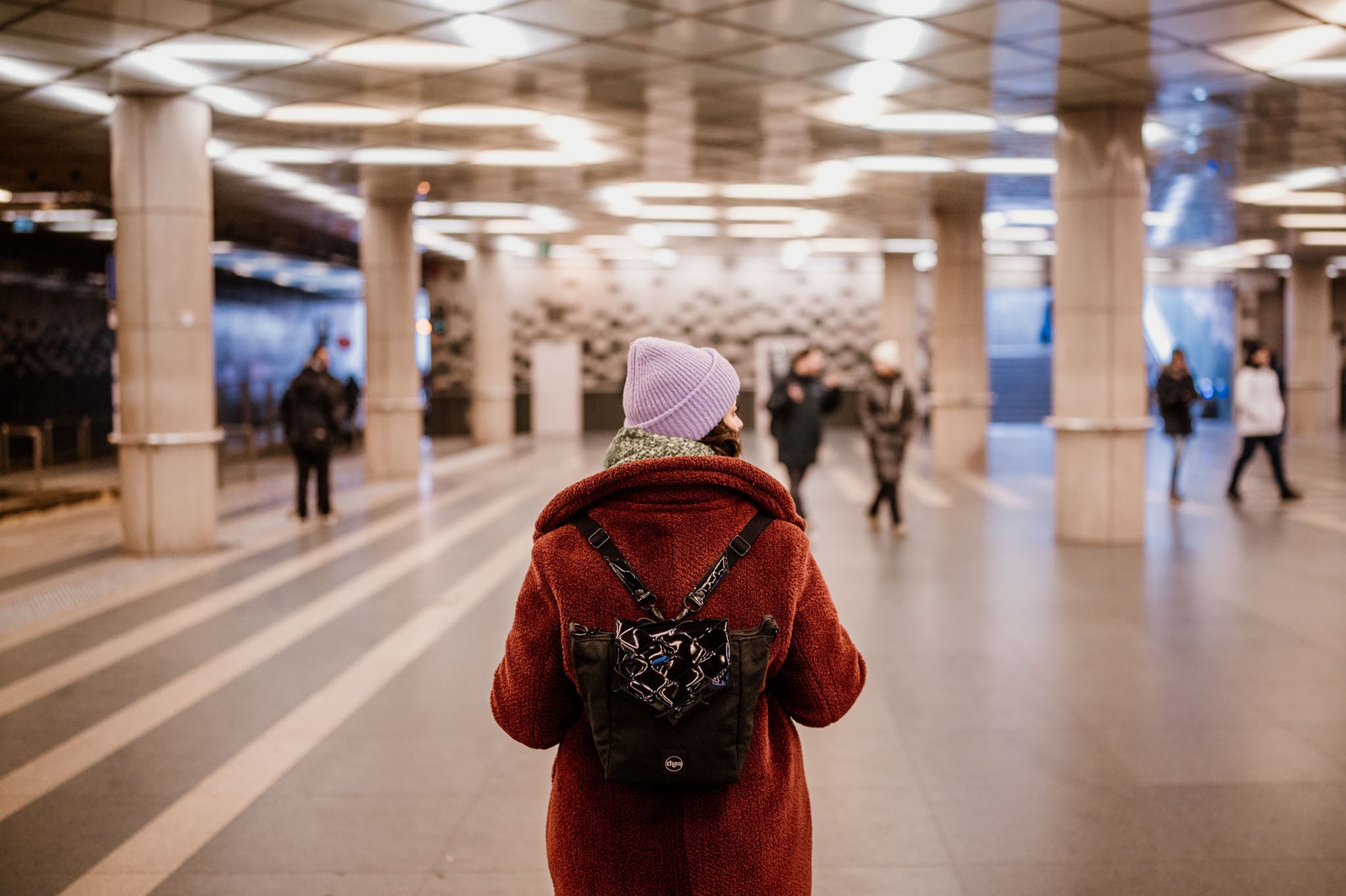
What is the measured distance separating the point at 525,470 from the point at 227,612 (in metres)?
12.3

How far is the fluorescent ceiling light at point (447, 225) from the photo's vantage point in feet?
75.5

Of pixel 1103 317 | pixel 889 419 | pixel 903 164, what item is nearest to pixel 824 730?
pixel 889 419

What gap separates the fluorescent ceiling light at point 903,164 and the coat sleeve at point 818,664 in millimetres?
14349

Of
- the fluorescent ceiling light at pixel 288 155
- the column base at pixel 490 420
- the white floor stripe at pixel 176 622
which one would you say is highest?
the fluorescent ceiling light at pixel 288 155

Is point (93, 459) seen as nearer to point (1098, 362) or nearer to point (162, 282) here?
point (162, 282)

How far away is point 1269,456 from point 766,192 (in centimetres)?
833

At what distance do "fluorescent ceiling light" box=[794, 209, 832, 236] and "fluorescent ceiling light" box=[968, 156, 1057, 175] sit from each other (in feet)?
16.3

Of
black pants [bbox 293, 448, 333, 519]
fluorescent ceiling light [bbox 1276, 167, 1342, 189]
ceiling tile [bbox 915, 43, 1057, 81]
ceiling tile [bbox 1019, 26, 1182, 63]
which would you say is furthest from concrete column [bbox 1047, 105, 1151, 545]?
black pants [bbox 293, 448, 333, 519]

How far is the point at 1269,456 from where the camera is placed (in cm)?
1510

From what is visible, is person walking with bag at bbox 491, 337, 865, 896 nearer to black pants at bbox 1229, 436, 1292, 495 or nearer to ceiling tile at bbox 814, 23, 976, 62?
ceiling tile at bbox 814, 23, 976, 62

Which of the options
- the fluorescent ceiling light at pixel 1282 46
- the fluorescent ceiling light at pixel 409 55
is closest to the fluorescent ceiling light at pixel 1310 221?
the fluorescent ceiling light at pixel 1282 46

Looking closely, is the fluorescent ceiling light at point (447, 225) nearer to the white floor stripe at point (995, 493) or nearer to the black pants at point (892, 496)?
the white floor stripe at point (995, 493)

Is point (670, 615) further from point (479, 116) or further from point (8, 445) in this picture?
point (8, 445)

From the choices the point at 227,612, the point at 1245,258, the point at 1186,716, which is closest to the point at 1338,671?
the point at 1186,716
